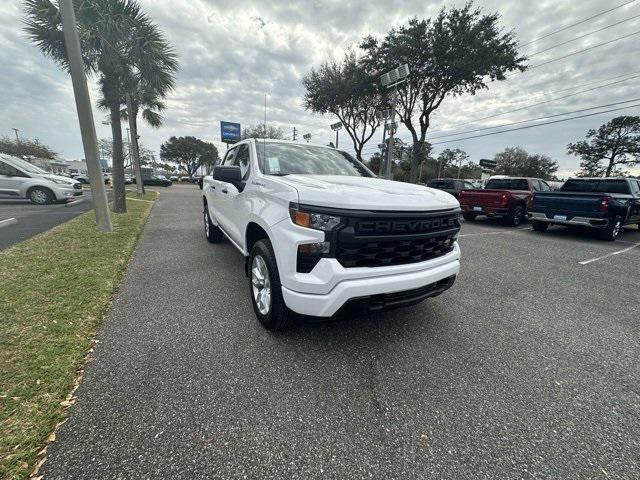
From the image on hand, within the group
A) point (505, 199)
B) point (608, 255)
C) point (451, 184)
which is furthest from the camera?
point (451, 184)

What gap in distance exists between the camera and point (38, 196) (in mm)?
11086


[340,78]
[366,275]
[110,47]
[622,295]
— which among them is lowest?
[622,295]

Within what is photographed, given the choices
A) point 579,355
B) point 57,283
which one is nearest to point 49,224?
point 57,283

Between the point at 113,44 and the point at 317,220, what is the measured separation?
10627 millimetres

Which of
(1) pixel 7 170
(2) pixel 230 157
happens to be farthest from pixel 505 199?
(1) pixel 7 170

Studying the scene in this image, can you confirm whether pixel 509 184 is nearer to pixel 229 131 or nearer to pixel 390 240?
pixel 390 240

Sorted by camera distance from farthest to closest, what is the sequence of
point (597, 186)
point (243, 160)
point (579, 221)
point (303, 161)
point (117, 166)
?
point (117, 166)
point (597, 186)
point (579, 221)
point (243, 160)
point (303, 161)

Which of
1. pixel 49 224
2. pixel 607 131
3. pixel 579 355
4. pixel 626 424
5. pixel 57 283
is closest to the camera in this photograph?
pixel 626 424

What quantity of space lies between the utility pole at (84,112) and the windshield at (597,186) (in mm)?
13331

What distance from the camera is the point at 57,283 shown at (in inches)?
139

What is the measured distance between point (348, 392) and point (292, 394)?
40cm

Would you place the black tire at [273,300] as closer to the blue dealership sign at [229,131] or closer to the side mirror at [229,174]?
the side mirror at [229,174]

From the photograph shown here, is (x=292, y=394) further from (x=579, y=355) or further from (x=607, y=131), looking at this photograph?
(x=607, y=131)

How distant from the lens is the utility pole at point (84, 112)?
18.4ft
